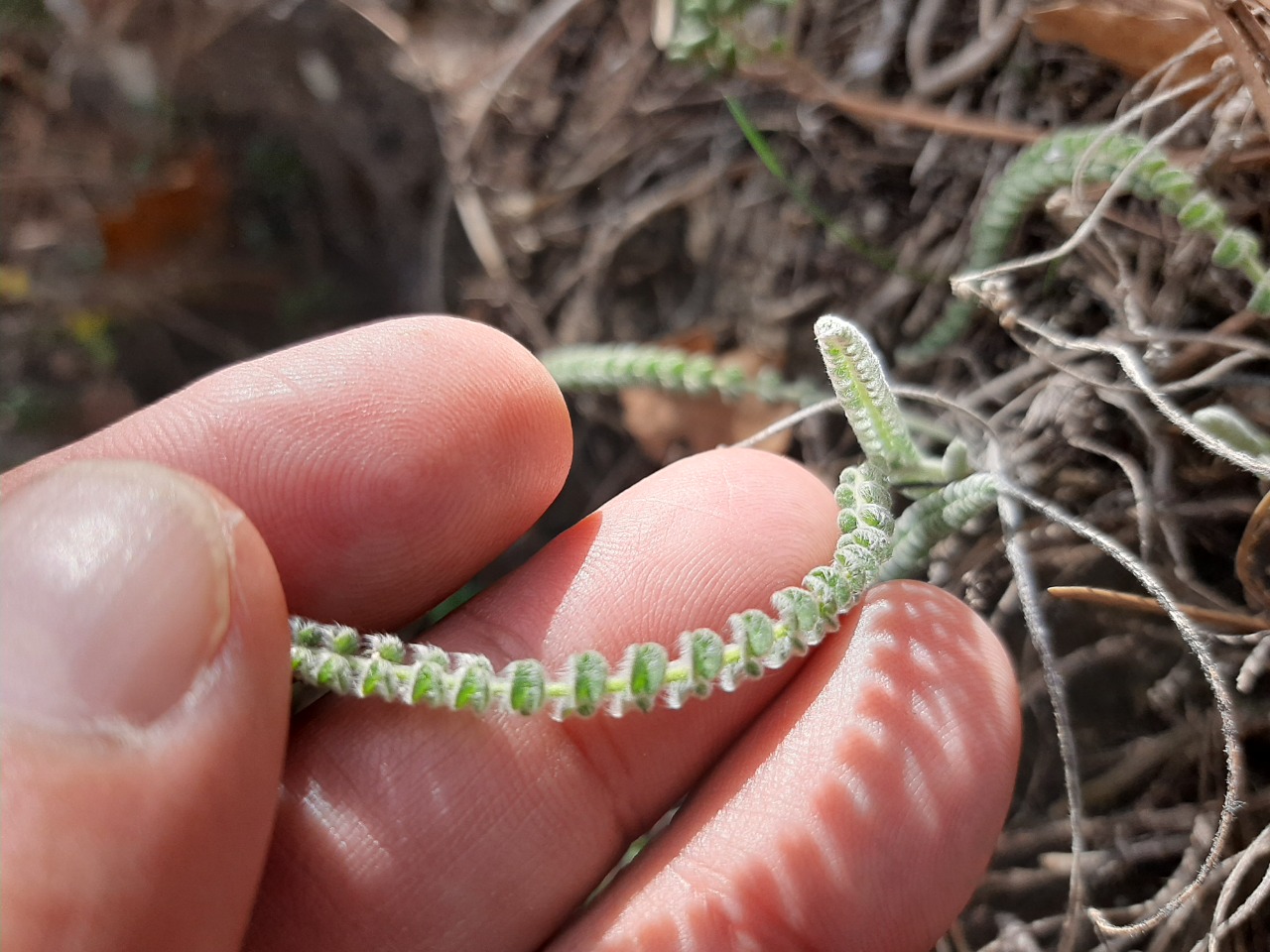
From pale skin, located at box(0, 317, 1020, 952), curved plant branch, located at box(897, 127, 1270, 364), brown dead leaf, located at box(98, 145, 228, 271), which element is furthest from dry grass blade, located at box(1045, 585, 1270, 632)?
brown dead leaf, located at box(98, 145, 228, 271)

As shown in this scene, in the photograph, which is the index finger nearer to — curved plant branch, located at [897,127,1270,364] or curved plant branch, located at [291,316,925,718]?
curved plant branch, located at [291,316,925,718]

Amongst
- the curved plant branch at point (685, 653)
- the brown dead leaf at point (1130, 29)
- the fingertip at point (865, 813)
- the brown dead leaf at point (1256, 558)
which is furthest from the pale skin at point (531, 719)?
the brown dead leaf at point (1130, 29)

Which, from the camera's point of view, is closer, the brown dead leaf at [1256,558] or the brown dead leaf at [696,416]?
the brown dead leaf at [1256,558]

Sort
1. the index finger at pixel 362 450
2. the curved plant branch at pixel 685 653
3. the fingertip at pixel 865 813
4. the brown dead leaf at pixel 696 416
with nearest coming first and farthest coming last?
the curved plant branch at pixel 685 653 < the fingertip at pixel 865 813 < the index finger at pixel 362 450 < the brown dead leaf at pixel 696 416

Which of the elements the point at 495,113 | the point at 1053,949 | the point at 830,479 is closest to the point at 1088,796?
the point at 1053,949

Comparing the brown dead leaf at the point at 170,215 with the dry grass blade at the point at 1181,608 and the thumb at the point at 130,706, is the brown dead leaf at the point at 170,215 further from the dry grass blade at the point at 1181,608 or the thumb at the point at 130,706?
→ the dry grass blade at the point at 1181,608

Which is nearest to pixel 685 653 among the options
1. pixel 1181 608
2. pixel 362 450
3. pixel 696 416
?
pixel 362 450
